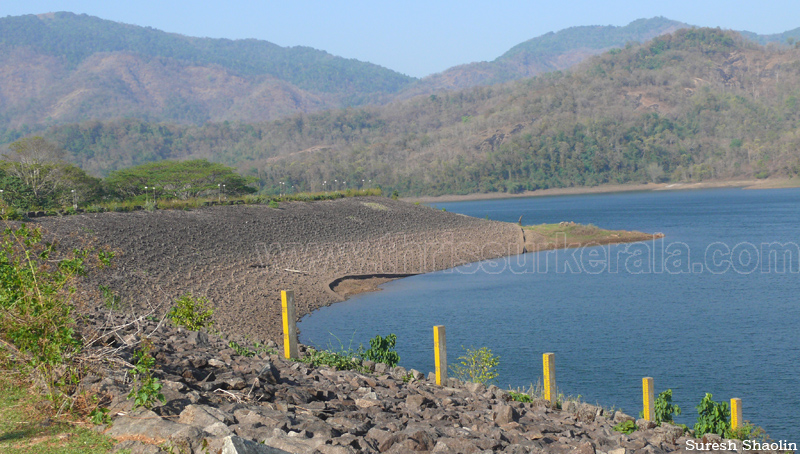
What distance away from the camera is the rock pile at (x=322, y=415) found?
4656mm

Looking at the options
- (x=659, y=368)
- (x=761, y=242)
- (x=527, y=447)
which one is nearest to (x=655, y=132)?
(x=761, y=242)

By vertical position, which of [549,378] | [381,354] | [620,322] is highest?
[549,378]

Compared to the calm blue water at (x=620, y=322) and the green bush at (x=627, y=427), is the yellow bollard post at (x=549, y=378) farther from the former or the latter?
the calm blue water at (x=620, y=322)

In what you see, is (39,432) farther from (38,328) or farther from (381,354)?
(381,354)

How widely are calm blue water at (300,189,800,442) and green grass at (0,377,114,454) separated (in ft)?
31.4

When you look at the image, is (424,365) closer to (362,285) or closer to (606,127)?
(362,285)

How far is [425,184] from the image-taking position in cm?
12719

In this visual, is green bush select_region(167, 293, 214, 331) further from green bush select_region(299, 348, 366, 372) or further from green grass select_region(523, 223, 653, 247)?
green grass select_region(523, 223, 653, 247)

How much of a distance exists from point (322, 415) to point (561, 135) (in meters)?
139

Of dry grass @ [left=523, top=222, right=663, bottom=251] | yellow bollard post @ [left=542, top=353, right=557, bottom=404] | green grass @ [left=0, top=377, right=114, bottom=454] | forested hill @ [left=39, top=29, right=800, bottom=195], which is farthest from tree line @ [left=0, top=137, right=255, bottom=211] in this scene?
forested hill @ [left=39, top=29, right=800, bottom=195]

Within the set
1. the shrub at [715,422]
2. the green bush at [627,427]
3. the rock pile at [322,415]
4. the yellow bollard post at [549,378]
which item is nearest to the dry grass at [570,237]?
the shrub at [715,422]

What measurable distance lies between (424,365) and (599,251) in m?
26.6

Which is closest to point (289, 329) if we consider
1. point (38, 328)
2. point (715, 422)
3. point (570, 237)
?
point (38, 328)

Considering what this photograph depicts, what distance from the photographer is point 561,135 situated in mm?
139000
